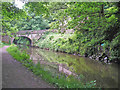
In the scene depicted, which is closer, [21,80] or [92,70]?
[21,80]

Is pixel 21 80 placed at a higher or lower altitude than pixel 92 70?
higher

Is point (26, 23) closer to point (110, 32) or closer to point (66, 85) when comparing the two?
point (110, 32)

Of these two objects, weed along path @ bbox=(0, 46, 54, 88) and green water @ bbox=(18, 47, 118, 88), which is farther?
green water @ bbox=(18, 47, 118, 88)

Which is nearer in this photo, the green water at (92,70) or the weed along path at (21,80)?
the weed along path at (21,80)

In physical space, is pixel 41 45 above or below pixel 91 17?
below

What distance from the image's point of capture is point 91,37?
1323cm

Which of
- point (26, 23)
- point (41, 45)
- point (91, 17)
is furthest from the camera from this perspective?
point (26, 23)

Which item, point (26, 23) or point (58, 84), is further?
point (26, 23)

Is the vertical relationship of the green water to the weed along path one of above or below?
below

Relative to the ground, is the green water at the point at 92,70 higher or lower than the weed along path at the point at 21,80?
lower

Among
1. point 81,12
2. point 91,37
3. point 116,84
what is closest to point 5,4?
point 81,12

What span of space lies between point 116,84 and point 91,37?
8.41 meters

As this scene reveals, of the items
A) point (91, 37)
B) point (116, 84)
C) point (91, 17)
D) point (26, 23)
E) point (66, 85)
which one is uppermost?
point (26, 23)

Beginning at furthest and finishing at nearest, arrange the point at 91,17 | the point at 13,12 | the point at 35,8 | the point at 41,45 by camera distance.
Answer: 1. the point at 41,45
2. the point at 91,17
3. the point at 13,12
4. the point at 35,8
